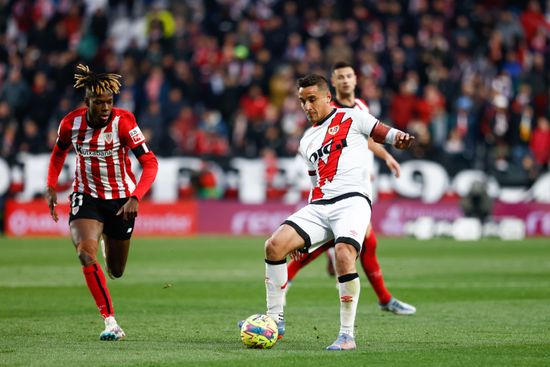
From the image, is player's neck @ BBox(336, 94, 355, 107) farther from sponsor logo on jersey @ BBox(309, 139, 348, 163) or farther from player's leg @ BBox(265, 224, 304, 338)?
player's leg @ BBox(265, 224, 304, 338)

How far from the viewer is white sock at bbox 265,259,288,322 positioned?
354 inches

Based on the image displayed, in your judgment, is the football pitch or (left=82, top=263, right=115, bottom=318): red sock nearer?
the football pitch

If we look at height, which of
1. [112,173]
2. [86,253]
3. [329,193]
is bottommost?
[86,253]

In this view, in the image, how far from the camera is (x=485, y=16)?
95.5 ft

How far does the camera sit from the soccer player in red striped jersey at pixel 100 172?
9500 mm

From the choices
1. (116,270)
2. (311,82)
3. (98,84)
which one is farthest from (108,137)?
(311,82)

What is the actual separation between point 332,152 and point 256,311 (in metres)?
2.89

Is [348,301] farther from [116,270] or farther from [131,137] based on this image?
[116,270]

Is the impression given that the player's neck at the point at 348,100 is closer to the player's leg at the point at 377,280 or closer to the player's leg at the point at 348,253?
the player's leg at the point at 377,280

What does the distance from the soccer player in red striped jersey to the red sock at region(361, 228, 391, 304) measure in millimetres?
2643

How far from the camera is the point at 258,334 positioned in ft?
28.3

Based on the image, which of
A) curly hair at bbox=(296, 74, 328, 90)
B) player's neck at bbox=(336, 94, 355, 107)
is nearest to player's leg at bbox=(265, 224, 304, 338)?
curly hair at bbox=(296, 74, 328, 90)

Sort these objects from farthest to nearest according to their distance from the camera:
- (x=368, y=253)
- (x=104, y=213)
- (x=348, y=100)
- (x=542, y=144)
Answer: (x=542, y=144) < (x=348, y=100) < (x=368, y=253) < (x=104, y=213)

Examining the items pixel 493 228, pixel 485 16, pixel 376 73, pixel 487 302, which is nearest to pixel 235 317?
pixel 487 302
